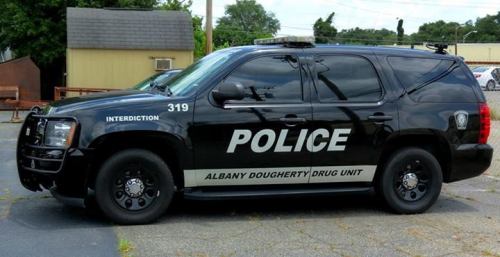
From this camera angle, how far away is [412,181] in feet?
23.1

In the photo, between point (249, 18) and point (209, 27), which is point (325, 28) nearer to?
point (249, 18)

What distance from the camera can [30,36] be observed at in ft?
94.0

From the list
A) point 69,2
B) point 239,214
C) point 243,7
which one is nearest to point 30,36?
point 69,2

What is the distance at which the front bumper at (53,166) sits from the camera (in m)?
5.96

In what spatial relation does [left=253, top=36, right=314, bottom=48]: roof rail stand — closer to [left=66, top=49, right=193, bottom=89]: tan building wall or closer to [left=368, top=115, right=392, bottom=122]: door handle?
[left=368, top=115, right=392, bottom=122]: door handle

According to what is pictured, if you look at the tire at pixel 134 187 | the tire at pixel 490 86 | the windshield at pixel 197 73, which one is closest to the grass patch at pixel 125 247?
the tire at pixel 134 187

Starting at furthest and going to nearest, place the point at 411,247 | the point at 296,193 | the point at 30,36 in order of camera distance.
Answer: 1. the point at 30,36
2. the point at 296,193
3. the point at 411,247

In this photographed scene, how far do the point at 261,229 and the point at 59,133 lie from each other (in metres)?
2.12

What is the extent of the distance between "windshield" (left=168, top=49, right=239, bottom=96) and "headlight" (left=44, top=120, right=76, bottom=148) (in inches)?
43.4

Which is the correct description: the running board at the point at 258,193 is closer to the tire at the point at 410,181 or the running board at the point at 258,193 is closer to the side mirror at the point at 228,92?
the tire at the point at 410,181

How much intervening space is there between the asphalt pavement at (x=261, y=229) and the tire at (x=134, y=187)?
0.15 meters

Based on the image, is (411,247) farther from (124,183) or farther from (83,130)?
(83,130)

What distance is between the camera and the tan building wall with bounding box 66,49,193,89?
25.4 metres

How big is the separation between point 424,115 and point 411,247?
1745 mm
